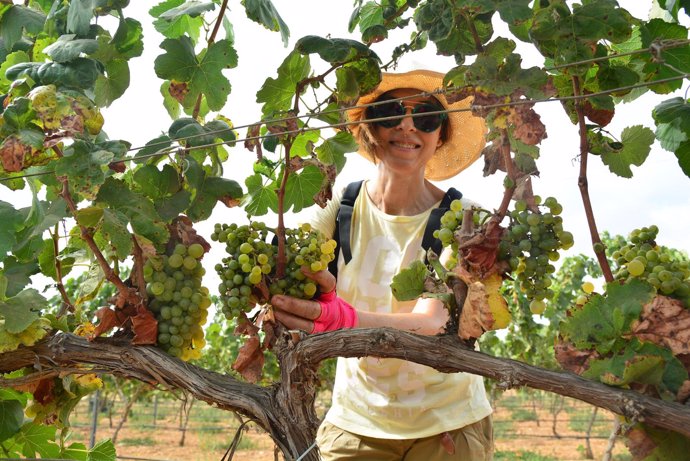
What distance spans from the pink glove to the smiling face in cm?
72

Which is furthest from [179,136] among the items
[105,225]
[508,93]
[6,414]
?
[6,414]

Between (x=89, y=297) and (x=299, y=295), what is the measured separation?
2.54 ft

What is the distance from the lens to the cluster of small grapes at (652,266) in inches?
60.5

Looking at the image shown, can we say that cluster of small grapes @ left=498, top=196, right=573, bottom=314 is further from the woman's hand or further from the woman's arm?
the woman's hand

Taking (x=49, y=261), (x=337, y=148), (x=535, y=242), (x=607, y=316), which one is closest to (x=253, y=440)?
(x=49, y=261)

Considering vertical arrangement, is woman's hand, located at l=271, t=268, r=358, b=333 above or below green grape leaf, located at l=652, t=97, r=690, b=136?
below

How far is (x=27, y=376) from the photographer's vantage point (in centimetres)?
216

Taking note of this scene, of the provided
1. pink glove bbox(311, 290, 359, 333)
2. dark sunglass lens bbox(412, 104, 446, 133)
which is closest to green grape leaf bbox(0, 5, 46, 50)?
pink glove bbox(311, 290, 359, 333)

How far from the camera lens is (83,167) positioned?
5.94 feet

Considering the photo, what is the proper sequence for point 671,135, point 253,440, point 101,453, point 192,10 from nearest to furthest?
point 671,135, point 192,10, point 101,453, point 253,440

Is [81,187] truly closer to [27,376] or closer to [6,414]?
[27,376]

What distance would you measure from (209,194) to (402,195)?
974 mm

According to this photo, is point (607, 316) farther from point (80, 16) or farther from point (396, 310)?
point (80, 16)

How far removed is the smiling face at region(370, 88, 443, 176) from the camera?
Result: 2666mm
